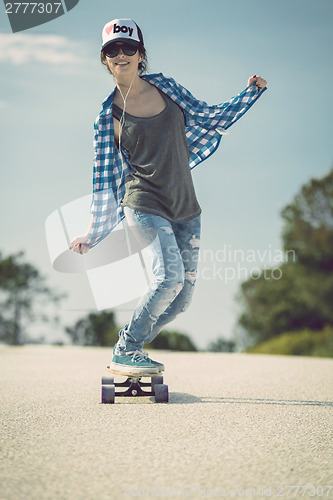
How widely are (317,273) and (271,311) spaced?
3657 millimetres

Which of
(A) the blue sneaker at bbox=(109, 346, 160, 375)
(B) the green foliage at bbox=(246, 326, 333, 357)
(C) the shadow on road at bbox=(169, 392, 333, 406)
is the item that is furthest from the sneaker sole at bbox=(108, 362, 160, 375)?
(B) the green foliage at bbox=(246, 326, 333, 357)

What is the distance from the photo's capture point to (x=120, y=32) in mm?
3361

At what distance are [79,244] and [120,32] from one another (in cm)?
134

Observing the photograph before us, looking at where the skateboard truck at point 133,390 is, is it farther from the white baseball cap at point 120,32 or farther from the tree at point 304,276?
the tree at point 304,276

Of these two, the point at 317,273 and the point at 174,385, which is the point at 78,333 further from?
the point at 174,385

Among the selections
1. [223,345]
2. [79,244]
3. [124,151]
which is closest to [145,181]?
[124,151]

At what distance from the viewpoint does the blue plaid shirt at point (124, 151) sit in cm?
354

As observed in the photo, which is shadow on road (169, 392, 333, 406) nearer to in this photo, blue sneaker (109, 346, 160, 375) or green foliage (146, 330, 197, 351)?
blue sneaker (109, 346, 160, 375)

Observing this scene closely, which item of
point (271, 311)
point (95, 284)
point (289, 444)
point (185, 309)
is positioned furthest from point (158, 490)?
point (271, 311)

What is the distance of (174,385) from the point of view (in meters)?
4.24

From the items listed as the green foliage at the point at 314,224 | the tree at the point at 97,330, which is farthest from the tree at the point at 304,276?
the tree at the point at 97,330

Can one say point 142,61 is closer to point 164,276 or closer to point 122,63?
point 122,63

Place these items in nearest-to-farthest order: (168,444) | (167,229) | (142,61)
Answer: (168,444)
(167,229)
(142,61)

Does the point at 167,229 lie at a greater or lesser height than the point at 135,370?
greater
